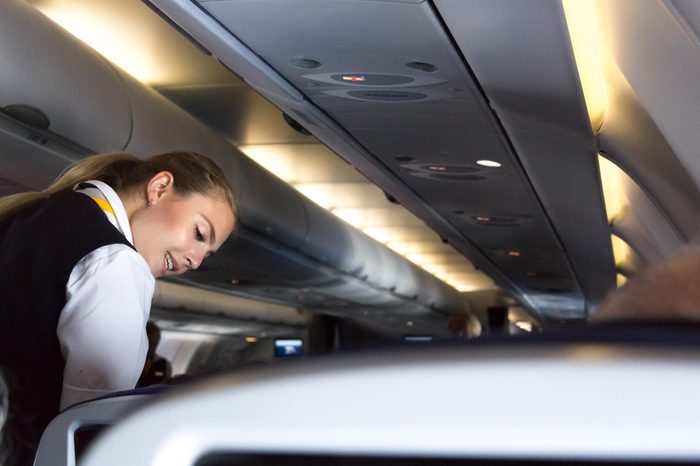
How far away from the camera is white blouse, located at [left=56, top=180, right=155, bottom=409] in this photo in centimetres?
210

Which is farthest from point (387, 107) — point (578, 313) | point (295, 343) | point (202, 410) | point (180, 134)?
point (578, 313)

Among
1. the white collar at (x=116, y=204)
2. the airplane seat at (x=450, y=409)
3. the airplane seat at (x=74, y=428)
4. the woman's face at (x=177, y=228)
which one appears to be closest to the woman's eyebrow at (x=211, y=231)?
the woman's face at (x=177, y=228)

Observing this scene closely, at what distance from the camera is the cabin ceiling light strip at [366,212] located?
Answer: 435 inches

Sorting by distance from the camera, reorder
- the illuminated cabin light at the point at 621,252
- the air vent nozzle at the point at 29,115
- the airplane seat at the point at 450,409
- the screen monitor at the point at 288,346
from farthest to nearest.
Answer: the screen monitor at the point at 288,346 → the illuminated cabin light at the point at 621,252 → the air vent nozzle at the point at 29,115 → the airplane seat at the point at 450,409

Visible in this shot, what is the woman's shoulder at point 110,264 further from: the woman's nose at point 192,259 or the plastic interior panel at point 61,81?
the plastic interior panel at point 61,81

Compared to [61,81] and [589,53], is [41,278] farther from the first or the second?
[589,53]

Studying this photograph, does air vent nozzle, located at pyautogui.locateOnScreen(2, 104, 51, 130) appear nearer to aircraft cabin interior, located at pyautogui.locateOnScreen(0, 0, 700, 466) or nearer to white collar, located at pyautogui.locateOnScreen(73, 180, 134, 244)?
aircraft cabin interior, located at pyautogui.locateOnScreen(0, 0, 700, 466)

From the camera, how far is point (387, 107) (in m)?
6.66

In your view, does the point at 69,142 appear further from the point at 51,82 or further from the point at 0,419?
the point at 0,419

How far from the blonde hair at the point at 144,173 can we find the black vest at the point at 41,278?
0.19 metres

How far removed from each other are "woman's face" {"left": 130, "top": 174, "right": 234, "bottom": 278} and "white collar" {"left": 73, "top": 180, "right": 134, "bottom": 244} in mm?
129


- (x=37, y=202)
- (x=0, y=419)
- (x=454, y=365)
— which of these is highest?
(x=37, y=202)

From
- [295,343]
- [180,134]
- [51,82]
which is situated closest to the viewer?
[51,82]

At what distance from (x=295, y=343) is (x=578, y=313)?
7061mm
